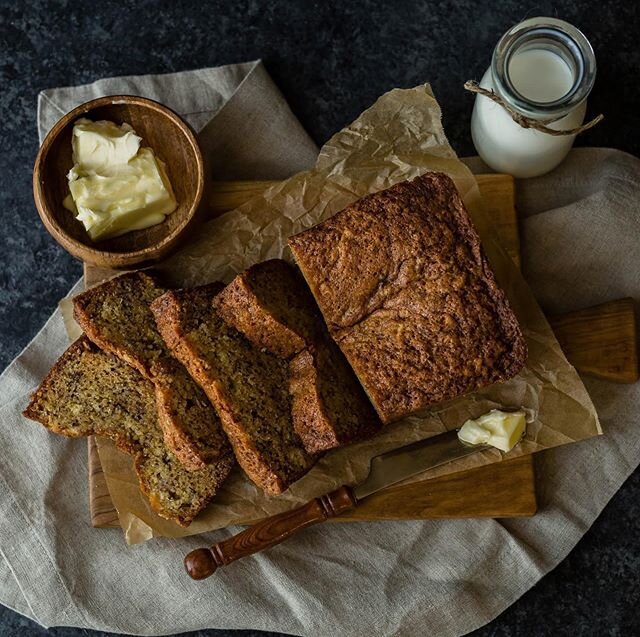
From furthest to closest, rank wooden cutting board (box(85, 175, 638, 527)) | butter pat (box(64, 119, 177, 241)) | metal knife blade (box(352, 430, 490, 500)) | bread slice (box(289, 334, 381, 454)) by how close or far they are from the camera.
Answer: wooden cutting board (box(85, 175, 638, 527)) → metal knife blade (box(352, 430, 490, 500)) → butter pat (box(64, 119, 177, 241)) → bread slice (box(289, 334, 381, 454))

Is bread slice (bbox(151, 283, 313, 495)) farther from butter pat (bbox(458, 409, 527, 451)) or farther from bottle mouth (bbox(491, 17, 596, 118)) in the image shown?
bottle mouth (bbox(491, 17, 596, 118))

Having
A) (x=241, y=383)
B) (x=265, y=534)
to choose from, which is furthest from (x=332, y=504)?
(x=241, y=383)

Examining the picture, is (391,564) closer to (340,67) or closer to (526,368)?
(526,368)

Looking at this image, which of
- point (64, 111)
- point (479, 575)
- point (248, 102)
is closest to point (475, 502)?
point (479, 575)

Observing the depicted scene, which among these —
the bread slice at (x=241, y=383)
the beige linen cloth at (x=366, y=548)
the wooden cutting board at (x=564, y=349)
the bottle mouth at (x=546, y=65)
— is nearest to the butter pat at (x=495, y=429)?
the wooden cutting board at (x=564, y=349)

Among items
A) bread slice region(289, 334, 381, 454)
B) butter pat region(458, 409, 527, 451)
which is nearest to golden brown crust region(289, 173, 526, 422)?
bread slice region(289, 334, 381, 454)
